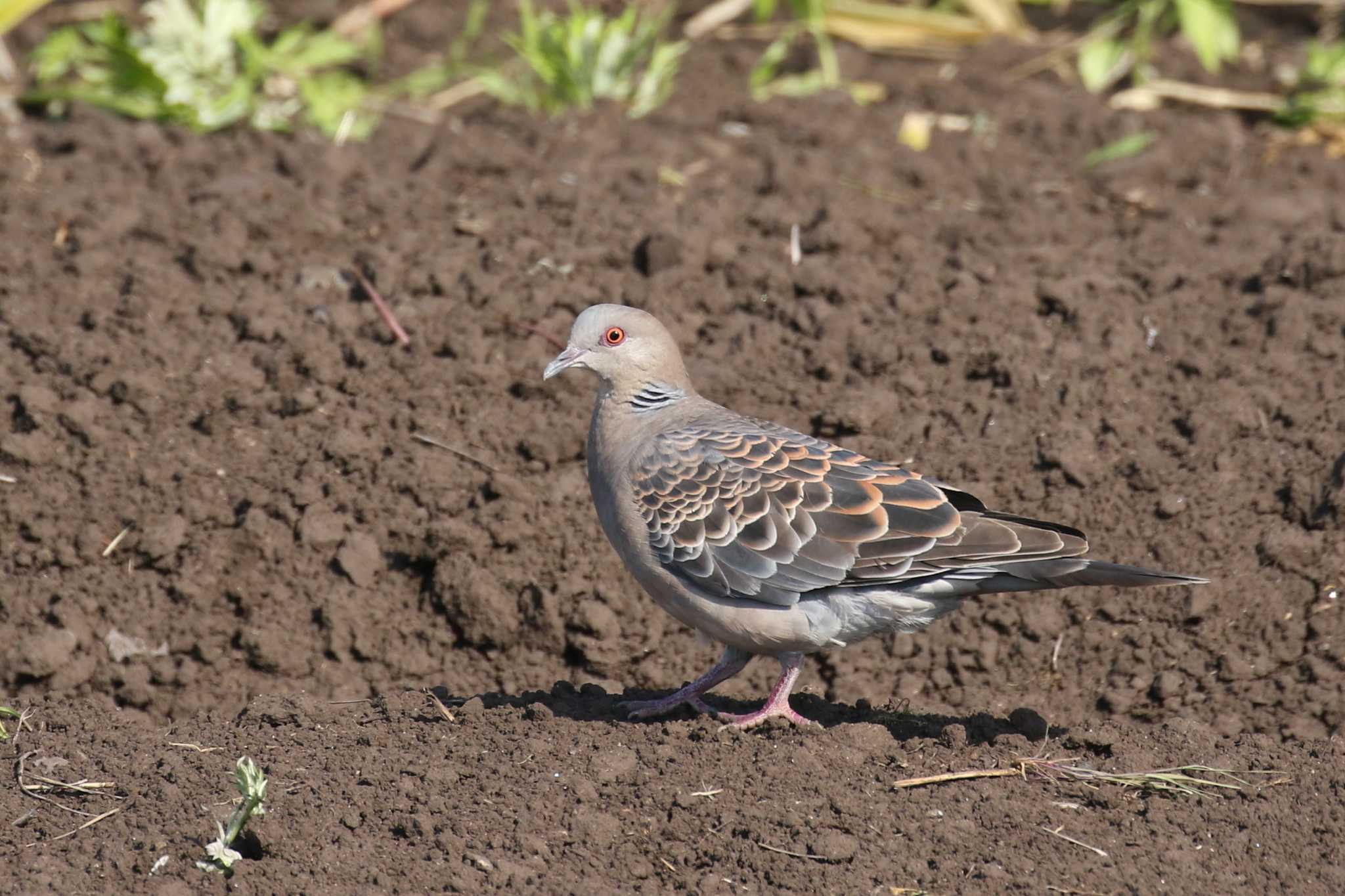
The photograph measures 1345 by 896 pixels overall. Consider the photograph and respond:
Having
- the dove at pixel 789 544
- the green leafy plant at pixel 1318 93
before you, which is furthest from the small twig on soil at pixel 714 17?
the dove at pixel 789 544

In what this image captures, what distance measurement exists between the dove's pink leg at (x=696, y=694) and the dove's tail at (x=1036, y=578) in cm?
71

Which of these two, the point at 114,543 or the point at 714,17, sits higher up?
the point at 714,17

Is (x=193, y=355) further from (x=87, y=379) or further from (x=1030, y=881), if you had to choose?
(x=1030, y=881)

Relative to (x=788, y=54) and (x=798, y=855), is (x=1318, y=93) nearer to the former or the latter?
(x=788, y=54)

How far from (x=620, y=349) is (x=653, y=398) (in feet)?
0.68

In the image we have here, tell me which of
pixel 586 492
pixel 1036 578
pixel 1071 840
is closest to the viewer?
pixel 1071 840

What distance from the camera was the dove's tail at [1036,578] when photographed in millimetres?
4391

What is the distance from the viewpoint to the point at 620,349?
5.36 m

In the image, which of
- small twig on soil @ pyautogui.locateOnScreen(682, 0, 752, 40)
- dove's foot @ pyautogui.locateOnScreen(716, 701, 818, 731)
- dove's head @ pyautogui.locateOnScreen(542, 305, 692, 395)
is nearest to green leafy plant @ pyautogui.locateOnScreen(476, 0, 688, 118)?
small twig on soil @ pyautogui.locateOnScreen(682, 0, 752, 40)

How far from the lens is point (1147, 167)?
8.00m

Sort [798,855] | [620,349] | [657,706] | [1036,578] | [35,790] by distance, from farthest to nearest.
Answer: [620,349], [657,706], [1036,578], [35,790], [798,855]

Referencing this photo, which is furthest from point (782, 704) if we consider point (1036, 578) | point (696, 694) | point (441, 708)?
point (441, 708)

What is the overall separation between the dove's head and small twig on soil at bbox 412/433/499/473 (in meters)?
0.86

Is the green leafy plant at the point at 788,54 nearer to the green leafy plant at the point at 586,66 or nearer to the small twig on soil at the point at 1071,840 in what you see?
the green leafy plant at the point at 586,66
